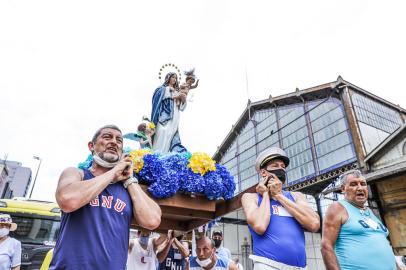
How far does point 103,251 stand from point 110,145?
81cm

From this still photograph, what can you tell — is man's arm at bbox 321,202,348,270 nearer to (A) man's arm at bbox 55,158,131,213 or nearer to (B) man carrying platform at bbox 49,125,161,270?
(B) man carrying platform at bbox 49,125,161,270

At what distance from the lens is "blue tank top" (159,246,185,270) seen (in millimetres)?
5117

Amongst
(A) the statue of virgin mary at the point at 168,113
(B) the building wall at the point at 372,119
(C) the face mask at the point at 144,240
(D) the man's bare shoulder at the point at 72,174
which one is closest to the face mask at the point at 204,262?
(C) the face mask at the point at 144,240

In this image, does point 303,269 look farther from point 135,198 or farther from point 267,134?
point 267,134

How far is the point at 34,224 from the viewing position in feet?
21.8

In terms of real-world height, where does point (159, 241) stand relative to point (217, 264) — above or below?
above

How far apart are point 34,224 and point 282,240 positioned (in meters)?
6.82

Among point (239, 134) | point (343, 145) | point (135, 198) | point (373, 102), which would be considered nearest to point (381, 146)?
point (343, 145)

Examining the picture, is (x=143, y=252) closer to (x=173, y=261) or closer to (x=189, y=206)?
(x=173, y=261)

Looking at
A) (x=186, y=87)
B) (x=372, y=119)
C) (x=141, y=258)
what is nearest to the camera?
(x=141, y=258)

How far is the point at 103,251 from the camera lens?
1659 millimetres

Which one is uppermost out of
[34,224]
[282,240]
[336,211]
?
[34,224]

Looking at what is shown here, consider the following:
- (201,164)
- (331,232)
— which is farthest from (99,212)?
(331,232)

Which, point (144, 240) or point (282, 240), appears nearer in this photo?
point (282, 240)
